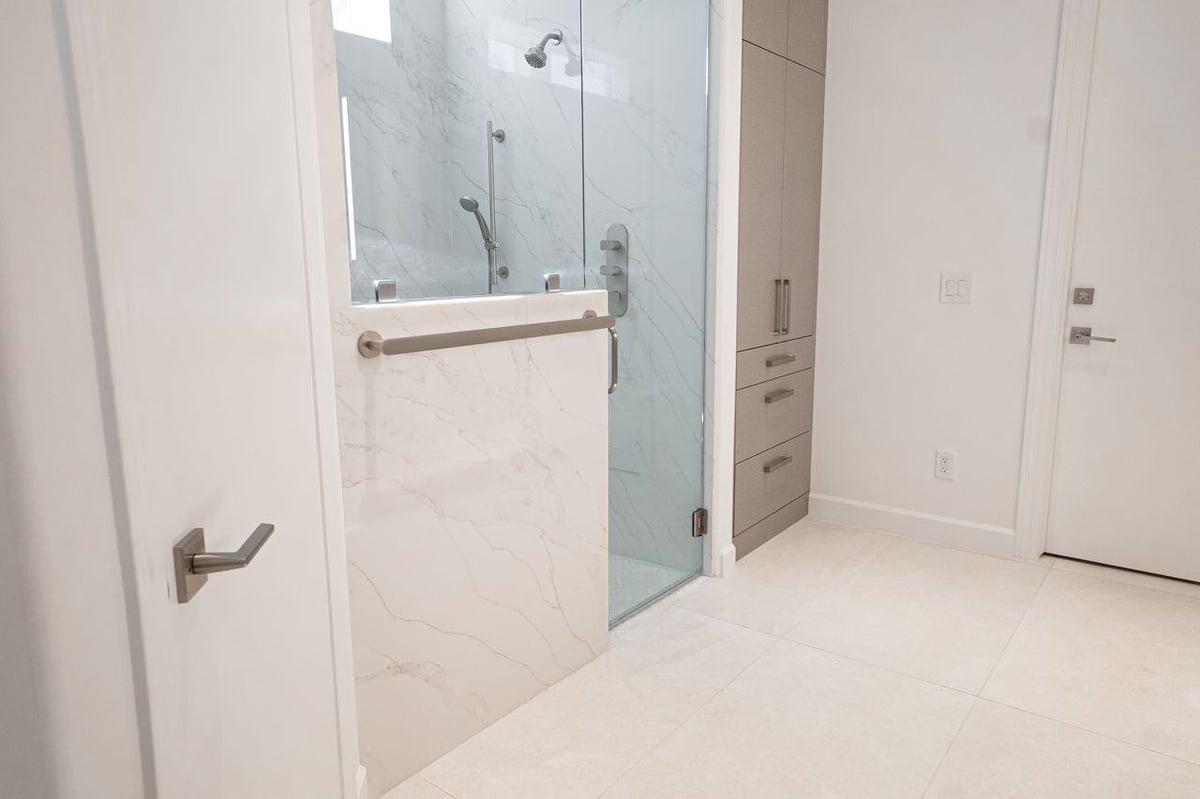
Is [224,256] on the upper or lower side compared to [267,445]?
upper

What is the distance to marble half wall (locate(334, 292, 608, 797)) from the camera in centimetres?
161

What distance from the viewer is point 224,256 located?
93 cm

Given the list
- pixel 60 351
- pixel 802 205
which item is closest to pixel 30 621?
pixel 60 351

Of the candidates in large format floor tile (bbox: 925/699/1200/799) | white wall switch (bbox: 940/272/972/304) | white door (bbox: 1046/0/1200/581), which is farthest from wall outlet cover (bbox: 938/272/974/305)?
large format floor tile (bbox: 925/699/1200/799)

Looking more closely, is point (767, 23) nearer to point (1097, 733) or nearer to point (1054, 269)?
point (1054, 269)

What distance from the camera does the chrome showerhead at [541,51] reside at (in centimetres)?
212

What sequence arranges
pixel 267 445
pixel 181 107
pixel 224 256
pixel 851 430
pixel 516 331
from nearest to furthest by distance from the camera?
pixel 181 107 → pixel 224 256 → pixel 267 445 → pixel 516 331 → pixel 851 430

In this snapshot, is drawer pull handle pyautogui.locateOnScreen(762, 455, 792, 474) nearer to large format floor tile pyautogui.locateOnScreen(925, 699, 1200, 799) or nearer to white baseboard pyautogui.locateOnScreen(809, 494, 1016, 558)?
white baseboard pyautogui.locateOnScreen(809, 494, 1016, 558)

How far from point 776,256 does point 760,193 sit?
27 centimetres

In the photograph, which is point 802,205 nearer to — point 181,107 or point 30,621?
point 181,107

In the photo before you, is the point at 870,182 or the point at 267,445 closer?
the point at 267,445

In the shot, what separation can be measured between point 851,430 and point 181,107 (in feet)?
9.90

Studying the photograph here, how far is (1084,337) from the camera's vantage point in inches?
113

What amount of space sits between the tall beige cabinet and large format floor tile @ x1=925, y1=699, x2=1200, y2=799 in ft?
3.99
